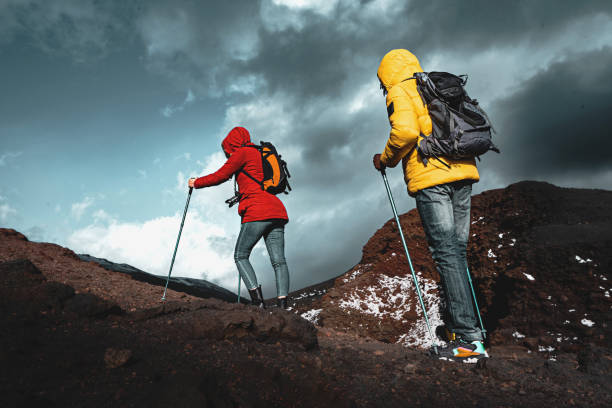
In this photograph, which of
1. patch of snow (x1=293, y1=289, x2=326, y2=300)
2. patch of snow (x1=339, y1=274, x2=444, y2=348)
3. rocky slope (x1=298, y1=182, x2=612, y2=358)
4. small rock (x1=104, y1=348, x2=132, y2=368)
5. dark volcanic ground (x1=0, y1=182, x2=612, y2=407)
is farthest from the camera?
patch of snow (x1=293, y1=289, x2=326, y2=300)

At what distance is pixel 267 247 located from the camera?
4.84 meters

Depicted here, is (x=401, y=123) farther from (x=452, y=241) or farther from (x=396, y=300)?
(x=396, y=300)

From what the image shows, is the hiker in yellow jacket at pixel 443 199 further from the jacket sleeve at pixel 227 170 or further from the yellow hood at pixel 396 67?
the jacket sleeve at pixel 227 170

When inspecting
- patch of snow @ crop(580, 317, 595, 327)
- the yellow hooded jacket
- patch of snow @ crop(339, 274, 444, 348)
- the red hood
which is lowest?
patch of snow @ crop(580, 317, 595, 327)

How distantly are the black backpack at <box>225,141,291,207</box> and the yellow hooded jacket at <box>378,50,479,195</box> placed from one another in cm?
170

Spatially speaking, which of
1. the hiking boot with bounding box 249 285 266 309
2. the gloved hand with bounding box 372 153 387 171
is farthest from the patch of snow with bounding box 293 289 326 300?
the gloved hand with bounding box 372 153 387 171

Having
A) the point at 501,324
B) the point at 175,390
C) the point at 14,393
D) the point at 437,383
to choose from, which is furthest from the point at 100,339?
the point at 501,324

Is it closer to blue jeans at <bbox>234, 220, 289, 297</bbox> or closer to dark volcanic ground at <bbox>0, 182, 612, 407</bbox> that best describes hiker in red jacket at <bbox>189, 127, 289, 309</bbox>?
blue jeans at <bbox>234, 220, 289, 297</bbox>

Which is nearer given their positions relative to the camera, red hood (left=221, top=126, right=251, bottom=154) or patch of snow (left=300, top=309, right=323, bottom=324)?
red hood (left=221, top=126, right=251, bottom=154)

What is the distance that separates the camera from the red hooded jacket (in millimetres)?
4613

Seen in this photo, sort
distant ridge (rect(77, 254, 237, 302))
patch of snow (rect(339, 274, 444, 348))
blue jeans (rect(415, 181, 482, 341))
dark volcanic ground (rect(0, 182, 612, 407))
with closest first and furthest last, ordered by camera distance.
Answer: dark volcanic ground (rect(0, 182, 612, 407)) < blue jeans (rect(415, 181, 482, 341)) < patch of snow (rect(339, 274, 444, 348)) < distant ridge (rect(77, 254, 237, 302))

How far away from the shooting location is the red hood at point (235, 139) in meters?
5.09

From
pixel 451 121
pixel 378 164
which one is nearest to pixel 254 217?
pixel 378 164

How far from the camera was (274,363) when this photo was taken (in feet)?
8.15
